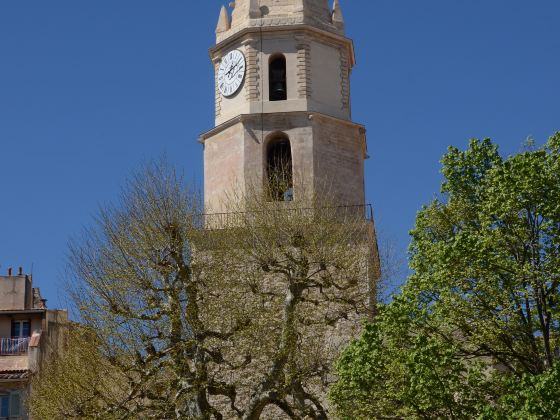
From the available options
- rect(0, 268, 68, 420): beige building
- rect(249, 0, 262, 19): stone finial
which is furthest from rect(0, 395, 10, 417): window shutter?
rect(249, 0, 262, 19): stone finial

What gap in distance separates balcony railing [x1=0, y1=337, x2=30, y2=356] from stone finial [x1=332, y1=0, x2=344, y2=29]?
16971mm

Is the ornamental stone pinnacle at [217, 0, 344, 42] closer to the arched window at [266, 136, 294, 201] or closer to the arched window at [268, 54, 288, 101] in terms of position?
the arched window at [268, 54, 288, 101]

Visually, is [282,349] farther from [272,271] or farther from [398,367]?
[398,367]

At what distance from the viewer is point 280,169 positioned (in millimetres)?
37844

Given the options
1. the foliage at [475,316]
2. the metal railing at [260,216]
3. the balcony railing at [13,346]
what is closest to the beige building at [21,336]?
the balcony railing at [13,346]

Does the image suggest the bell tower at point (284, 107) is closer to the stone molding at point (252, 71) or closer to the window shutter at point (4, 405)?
the stone molding at point (252, 71)

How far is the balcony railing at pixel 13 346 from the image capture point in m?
46.0

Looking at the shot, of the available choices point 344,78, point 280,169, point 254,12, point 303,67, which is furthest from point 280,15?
point 280,169

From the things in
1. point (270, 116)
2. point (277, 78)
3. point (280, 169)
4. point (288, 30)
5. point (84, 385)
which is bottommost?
point (84, 385)

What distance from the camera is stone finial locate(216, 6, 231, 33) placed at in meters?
39.9

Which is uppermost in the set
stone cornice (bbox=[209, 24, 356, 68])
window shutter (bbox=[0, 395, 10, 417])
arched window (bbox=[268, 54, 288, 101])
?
stone cornice (bbox=[209, 24, 356, 68])

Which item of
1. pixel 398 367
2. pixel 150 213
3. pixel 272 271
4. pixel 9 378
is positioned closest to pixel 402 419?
pixel 398 367

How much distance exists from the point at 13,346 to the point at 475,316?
86.8 ft

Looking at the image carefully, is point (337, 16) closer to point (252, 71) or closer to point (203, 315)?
point (252, 71)
